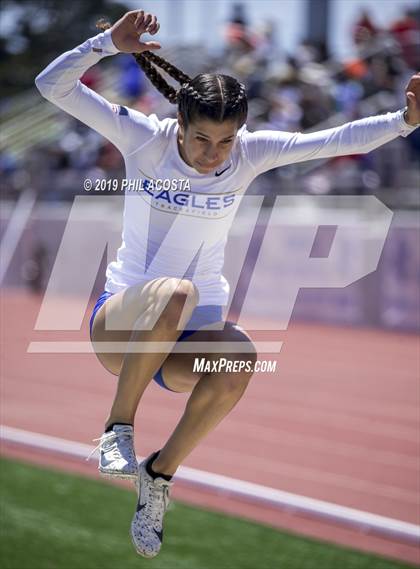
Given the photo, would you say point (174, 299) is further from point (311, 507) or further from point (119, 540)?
point (119, 540)

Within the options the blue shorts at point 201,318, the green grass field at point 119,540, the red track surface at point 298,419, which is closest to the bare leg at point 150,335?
the blue shorts at point 201,318

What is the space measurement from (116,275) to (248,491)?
57.8 inches

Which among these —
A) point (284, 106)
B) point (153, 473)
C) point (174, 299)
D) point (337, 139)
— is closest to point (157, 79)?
point (337, 139)

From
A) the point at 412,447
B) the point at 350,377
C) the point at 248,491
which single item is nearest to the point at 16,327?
the point at 350,377

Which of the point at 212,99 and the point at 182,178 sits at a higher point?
the point at 212,99

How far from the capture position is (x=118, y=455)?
309 cm

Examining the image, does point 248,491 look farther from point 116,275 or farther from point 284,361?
point 284,361

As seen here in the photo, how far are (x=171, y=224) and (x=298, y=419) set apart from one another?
170 inches

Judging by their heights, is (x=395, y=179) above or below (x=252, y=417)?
below

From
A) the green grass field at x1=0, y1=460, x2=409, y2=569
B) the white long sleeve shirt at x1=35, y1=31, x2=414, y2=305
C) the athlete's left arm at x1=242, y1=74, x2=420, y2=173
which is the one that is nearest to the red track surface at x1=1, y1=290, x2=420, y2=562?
the green grass field at x1=0, y1=460, x2=409, y2=569

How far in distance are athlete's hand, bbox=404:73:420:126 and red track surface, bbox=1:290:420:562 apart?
8.73 feet

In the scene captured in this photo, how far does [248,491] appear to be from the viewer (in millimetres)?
4379

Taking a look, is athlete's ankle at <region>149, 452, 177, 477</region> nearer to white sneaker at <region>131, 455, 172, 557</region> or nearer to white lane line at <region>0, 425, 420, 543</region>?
white sneaker at <region>131, 455, 172, 557</region>

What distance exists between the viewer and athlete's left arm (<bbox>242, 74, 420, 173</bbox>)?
3102mm
